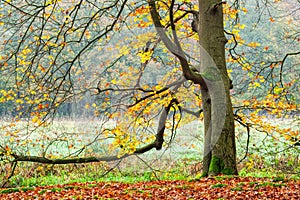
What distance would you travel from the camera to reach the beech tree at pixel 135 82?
6.80m

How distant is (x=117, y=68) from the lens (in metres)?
10.3

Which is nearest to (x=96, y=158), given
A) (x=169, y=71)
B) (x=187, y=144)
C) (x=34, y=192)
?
(x=34, y=192)

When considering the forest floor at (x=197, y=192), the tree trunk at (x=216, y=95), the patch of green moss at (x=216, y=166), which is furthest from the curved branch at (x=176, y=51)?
the forest floor at (x=197, y=192)

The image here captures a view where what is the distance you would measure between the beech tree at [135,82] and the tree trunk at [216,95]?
0.02 m

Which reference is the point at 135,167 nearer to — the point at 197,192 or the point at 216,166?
the point at 216,166

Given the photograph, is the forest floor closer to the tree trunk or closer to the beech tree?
the tree trunk

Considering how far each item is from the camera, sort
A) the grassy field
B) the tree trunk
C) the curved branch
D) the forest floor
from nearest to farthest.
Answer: the forest floor → the curved branch → the tree trunk → the grassy field

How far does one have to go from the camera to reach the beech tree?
6.80 metres

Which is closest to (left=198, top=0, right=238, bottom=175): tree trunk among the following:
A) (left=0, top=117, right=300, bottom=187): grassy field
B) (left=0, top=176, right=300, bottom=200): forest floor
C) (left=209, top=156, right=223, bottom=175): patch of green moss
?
(left=209, top=156, right=223, bottom=175): patch of green moss

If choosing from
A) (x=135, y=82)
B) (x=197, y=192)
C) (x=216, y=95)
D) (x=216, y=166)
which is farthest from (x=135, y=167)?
(x=197, y=192)

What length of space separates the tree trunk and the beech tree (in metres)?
0.02

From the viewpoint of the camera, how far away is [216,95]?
272 inches

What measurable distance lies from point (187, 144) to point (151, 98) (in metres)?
3.47

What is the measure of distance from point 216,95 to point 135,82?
270cm
